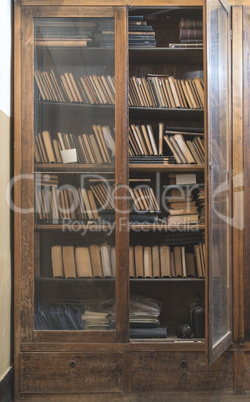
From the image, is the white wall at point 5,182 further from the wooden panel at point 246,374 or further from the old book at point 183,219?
the wooden panel at point 246,374

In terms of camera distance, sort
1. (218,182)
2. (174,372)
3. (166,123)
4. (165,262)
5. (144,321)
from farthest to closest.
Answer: (166,123)
(165,262)
(144,321)
(174,372)
(218,182)

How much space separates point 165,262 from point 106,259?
44cm

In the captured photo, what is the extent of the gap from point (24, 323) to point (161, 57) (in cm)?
207

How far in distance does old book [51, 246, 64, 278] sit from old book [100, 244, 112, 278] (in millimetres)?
278

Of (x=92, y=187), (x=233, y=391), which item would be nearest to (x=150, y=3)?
(x=92, y=187)

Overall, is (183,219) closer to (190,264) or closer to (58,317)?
(190,264)

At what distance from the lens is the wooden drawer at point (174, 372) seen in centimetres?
253

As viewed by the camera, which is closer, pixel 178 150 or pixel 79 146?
pixel 79 146

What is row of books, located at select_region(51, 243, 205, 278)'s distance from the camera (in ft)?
8.52

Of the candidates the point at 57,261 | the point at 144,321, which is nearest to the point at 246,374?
the point at 144,321

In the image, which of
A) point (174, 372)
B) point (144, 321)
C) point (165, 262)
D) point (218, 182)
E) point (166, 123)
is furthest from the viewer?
point (166, 123)

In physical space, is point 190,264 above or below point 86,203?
below

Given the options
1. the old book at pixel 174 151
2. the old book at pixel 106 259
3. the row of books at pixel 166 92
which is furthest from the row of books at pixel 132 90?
the old book at pixel 106 259

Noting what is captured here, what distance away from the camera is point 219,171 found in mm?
2436
